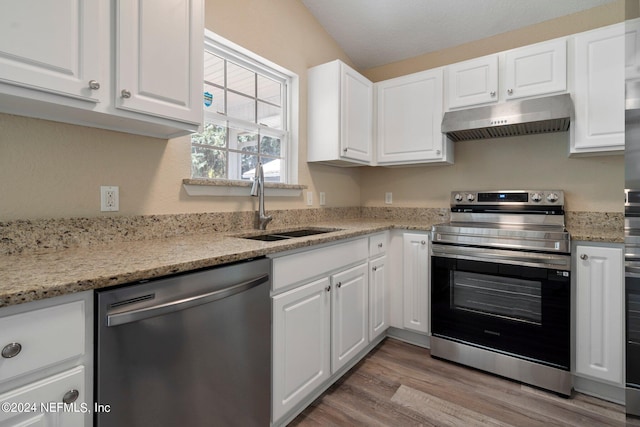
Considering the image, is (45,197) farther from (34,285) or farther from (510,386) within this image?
(510,386)

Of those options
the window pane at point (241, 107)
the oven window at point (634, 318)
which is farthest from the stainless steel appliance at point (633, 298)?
the window pane at point (241, 107)

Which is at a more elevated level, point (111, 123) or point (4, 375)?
point (111, 123)

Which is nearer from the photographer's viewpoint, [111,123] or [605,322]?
[111,123]

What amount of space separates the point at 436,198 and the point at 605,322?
58.0 inches

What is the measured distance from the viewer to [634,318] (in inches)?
19.4

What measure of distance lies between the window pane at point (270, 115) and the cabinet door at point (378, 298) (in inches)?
51.5

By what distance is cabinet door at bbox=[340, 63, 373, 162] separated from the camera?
2545mm

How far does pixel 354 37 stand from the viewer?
2.89 m

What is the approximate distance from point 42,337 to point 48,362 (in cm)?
7

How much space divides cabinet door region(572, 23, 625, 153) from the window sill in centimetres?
200

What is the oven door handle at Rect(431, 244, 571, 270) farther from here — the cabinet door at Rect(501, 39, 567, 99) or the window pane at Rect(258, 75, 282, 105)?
the window pane at Rect(258, 75, 282, 105)

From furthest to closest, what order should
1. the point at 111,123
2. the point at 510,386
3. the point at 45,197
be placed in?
the point at 510,386
the point at 111,123
the point at 45,197

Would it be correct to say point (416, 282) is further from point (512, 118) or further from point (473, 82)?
point (473, 82)

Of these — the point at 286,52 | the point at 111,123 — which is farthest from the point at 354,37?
the point at 111,123
